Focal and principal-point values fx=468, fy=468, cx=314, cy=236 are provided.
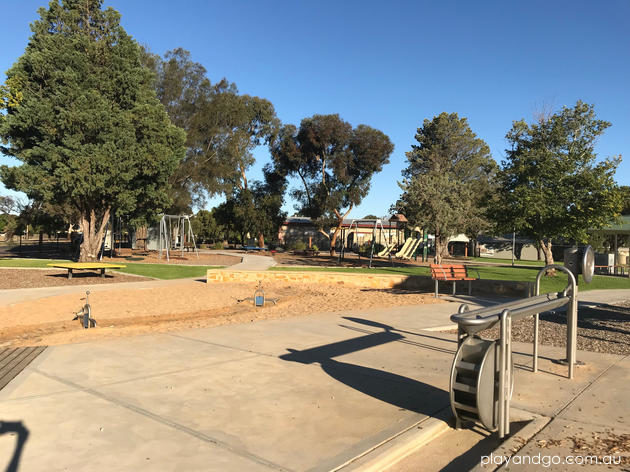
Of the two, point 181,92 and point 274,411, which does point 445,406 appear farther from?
point 181,92

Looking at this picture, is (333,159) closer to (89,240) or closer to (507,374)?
(89,240)

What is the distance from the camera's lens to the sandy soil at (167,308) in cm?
788

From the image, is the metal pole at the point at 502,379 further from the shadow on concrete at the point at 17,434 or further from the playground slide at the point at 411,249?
the playground slide at the point at 411,249

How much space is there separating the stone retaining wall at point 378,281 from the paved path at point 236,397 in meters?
7.58

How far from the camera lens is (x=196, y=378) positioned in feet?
17.1

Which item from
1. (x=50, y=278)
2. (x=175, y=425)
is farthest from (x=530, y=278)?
(x=175, y=425)

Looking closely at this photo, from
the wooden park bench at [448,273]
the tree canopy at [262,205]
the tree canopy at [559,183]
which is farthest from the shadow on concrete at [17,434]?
the tree canopy at [262,205]

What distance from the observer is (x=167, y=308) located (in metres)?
11.0

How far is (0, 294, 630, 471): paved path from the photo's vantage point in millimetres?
3385

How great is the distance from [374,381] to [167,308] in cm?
706

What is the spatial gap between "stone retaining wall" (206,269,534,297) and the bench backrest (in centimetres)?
134

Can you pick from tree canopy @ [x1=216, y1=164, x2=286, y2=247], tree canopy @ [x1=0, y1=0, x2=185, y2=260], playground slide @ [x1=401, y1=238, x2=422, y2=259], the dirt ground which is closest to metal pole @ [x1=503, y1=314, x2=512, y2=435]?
the dirt ground

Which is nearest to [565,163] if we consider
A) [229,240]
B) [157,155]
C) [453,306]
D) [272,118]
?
[453,306]

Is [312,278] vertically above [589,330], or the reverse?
[312,278]
